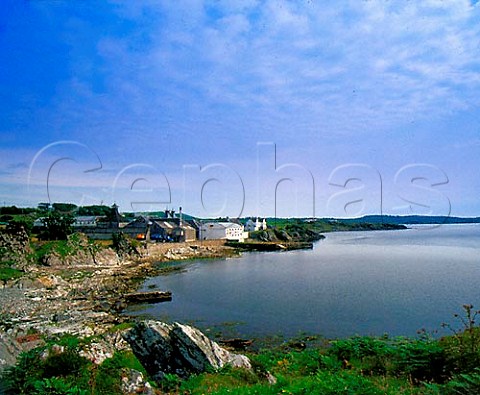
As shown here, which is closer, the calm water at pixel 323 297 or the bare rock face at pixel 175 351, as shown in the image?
the bare rock face at pixel 175 351

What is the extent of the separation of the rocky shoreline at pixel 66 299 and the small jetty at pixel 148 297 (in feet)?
2.42

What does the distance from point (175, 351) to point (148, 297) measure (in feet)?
63.0

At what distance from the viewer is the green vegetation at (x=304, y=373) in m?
5.40

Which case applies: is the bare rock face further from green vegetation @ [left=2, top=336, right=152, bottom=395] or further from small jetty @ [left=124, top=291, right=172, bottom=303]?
small jetty @ [left=124, top=291, right=172, bottom=303]

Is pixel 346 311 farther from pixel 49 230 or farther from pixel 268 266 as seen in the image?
pixel 49 230

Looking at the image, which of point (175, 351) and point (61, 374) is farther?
point (175, 351)

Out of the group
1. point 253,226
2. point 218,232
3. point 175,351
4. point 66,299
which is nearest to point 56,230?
point 66,299

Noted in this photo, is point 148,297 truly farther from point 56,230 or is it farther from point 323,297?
point 56,230

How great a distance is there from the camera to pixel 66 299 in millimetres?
24234

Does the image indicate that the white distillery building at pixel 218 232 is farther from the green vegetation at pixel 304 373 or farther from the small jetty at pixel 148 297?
the green vegetation at pixel 304 373

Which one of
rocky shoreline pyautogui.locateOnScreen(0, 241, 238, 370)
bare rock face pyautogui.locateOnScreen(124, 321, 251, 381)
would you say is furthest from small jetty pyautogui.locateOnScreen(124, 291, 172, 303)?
bare rock face pyautogui.locateOnScreen(124, 321, 251, 381)

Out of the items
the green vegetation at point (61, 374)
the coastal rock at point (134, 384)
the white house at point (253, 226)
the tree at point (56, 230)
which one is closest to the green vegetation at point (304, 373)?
the green vegetation at point (61, 374)

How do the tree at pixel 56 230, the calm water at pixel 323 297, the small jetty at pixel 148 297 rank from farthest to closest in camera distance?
the tree at pixel 56 230 → the small jetty at pixel 148 297 → the calm water at pixel 323 297

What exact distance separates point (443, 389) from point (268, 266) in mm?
40987
